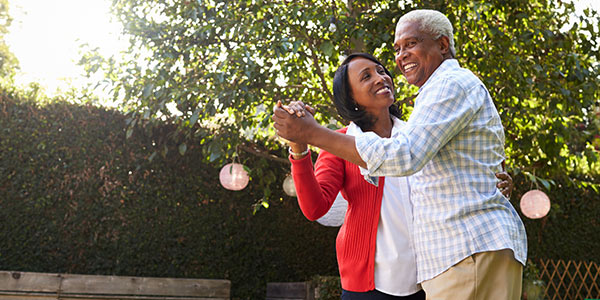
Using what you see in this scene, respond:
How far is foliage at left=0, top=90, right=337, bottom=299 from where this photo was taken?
4.97 metres

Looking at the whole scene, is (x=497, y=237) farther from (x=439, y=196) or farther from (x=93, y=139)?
(x=93, y=139)

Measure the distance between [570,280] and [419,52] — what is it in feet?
23.8

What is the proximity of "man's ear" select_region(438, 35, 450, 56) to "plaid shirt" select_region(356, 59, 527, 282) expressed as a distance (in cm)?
15

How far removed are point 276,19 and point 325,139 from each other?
3.19 metres

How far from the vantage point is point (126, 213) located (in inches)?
210

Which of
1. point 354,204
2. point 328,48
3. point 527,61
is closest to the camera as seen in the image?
point 354,204

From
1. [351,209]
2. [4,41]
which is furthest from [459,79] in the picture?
[4,41]

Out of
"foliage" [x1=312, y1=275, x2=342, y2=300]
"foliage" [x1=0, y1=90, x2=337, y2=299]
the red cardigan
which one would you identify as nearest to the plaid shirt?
the red cardigan

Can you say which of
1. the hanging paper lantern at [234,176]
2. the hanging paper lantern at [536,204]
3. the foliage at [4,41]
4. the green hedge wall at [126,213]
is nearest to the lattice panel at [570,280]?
the hanging paper lantern at [536,204]

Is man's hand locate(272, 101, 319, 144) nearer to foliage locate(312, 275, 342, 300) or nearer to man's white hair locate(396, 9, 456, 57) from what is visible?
man's white hair locate(396, 9, 456, 57)

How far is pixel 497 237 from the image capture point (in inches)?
42.7

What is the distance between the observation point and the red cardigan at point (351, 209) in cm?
139

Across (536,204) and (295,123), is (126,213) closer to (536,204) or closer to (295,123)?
(536,204)

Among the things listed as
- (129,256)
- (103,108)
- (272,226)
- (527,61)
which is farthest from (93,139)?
(527,61)
